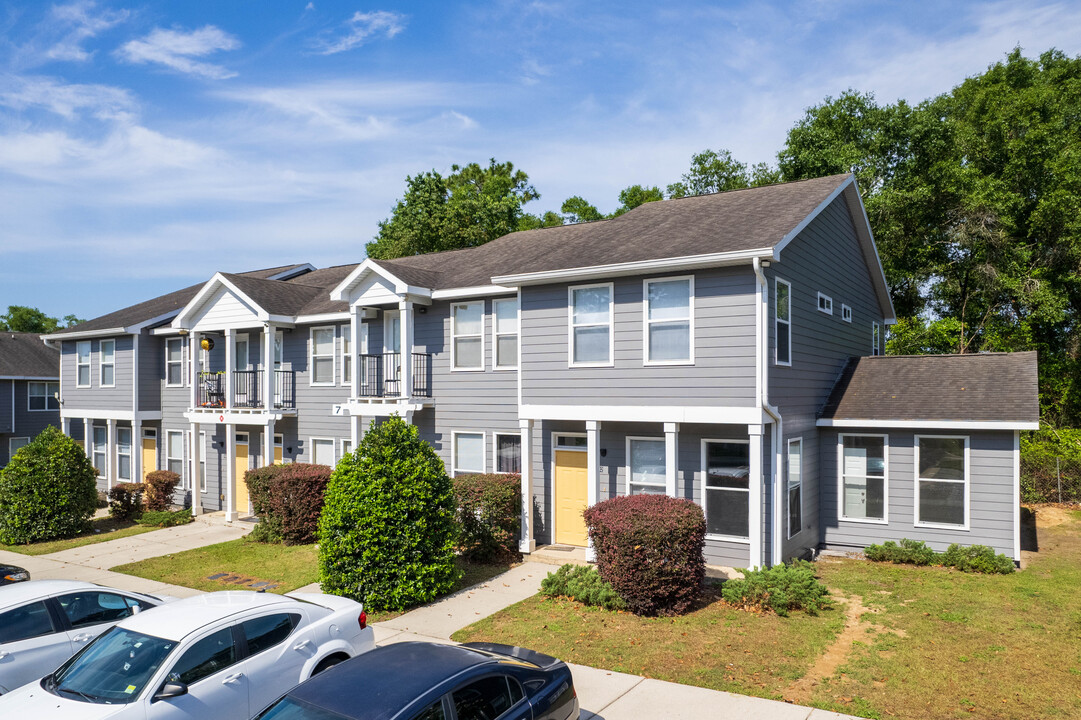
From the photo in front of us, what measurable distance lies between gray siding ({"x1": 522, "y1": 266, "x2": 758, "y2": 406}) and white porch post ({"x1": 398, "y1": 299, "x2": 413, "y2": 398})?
3.57 metres

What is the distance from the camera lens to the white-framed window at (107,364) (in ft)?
80.0

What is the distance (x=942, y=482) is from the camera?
14070 mm

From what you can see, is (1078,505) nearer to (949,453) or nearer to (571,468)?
(949,453)

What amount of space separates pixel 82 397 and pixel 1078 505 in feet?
105

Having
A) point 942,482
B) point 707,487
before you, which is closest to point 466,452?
point 707,487

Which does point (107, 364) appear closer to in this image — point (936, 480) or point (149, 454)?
point (149, 454)

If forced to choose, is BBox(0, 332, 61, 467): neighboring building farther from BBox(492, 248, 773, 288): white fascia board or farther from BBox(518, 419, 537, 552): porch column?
BBox(492, 248, 773, 288): white fascia board

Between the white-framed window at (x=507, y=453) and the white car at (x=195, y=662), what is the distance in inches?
351

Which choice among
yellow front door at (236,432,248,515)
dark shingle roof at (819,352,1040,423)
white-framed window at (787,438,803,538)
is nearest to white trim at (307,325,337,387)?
yellow front door at (236,432,248,515)

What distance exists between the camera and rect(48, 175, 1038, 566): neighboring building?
12.6 meters

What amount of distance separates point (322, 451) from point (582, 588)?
11131mm

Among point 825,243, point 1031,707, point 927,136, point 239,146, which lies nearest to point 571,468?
point 825,243

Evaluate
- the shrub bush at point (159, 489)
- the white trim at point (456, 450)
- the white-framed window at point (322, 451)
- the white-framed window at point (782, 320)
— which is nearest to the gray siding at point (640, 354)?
the white-framed window at point (782, 320)

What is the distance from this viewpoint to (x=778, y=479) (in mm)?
12492
